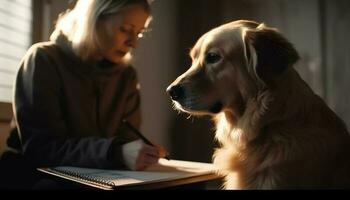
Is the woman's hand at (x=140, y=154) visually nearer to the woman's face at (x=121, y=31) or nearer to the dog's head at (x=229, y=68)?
the dog's head at (x=229, y=68)

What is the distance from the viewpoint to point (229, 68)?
0.87 meters

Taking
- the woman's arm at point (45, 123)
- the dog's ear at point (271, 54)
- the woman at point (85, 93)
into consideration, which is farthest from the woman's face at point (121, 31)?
the dog's ear at point (271, 54)

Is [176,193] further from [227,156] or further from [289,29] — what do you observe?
[289,29]

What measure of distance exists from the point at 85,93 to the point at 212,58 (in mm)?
289

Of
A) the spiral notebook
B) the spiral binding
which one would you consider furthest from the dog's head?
the spiral binding

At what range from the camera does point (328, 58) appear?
2.47ft

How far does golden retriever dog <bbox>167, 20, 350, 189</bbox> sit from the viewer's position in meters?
0.77

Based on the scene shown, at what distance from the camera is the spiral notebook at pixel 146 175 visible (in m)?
0.75

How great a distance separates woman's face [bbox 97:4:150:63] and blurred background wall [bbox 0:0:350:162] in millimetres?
34

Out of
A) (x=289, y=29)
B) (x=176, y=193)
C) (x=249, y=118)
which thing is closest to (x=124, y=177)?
(x=176, y=193)

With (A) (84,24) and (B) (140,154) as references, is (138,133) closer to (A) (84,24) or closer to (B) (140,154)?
(B) (140,154)

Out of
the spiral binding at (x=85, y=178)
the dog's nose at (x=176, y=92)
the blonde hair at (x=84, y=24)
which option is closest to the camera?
the spiral binding at (x=85, y=178)

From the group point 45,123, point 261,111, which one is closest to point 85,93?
point 45,123

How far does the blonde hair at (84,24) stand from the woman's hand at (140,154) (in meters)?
0.24
